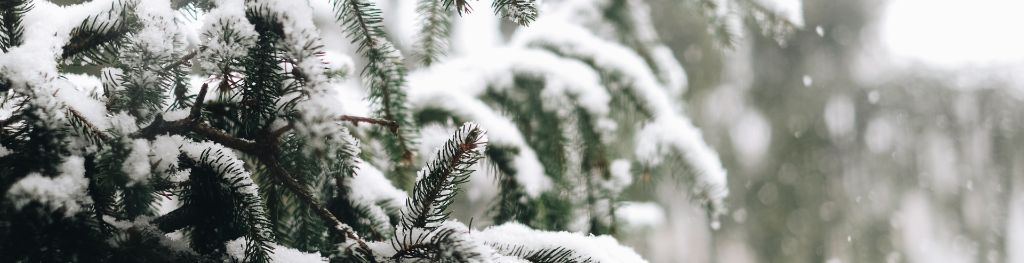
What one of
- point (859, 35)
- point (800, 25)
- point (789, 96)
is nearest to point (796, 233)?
point (789, 96)

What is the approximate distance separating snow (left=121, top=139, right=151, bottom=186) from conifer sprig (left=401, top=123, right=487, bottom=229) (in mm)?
250

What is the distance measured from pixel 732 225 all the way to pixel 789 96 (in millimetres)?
887

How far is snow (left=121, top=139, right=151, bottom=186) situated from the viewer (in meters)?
0.63

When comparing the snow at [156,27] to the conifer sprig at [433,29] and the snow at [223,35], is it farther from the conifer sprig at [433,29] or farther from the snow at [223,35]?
the conifer sprig at [433,29]

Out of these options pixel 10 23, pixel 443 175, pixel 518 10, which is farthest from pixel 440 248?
pixel 10 23

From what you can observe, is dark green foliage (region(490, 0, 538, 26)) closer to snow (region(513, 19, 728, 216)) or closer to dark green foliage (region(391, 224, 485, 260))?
dark green foliage (region(391, 224, 485, 260))

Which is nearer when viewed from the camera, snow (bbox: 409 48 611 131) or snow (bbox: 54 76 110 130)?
snow (bbox: 54 76 110 130)

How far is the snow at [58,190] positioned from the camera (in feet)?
1.76

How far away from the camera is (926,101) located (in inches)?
140

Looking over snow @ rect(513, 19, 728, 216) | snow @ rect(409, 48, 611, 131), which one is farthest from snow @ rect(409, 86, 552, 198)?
snow @ rect(513, 19, 728, 216)

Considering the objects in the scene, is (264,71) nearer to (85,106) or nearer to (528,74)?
(85,106)

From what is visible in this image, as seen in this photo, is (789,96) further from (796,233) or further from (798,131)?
(796,233)

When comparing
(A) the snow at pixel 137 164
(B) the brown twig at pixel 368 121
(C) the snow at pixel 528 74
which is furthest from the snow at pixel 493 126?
(A) the snow at pixel 137 164

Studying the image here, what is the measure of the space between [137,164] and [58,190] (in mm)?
86
